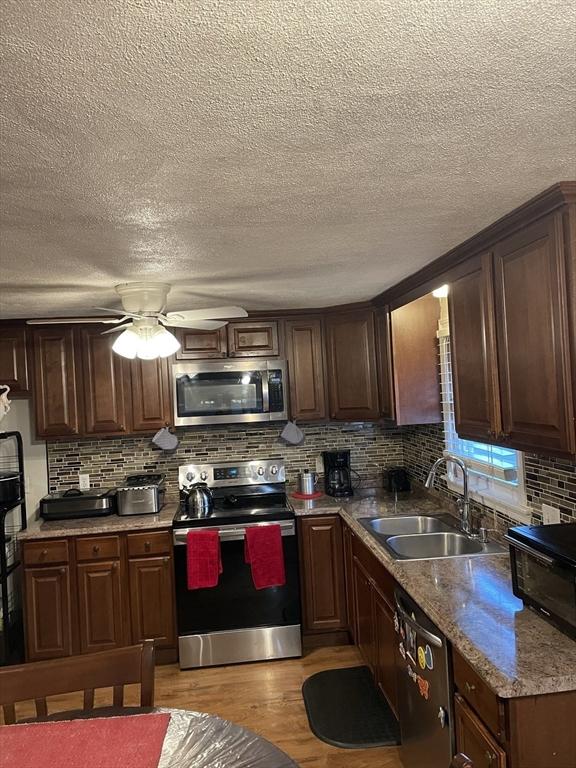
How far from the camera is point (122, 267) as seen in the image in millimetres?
2289

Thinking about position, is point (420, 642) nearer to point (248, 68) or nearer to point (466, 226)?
point (466, 226)

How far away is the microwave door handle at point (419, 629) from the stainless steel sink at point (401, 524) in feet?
2.50

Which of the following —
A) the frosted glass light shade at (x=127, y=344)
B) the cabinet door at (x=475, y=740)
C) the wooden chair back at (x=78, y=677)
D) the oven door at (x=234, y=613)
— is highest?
the frosted glass light shade at (x=127, y=344)

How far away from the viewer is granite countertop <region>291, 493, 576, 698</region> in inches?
57.0

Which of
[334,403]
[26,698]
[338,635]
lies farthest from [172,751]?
[334,403]

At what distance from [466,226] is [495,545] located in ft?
4.87

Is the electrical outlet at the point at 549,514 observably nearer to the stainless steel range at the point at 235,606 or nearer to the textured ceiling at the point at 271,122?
the textured ceiling at the point at 271,122

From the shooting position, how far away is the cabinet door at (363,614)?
115 inches

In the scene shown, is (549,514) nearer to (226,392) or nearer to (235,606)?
(235,606)

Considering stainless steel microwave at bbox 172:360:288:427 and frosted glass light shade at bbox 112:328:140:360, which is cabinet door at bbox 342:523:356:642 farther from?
frosted glass light shade at bbox 112:328:140:360

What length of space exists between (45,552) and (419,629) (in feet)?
7.75

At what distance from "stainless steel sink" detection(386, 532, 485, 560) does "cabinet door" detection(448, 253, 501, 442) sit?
2.28ft

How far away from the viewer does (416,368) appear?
11.1ft

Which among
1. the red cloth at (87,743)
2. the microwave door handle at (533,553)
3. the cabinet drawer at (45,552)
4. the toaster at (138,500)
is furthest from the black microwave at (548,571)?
the cabinet drawer at (45,552)
